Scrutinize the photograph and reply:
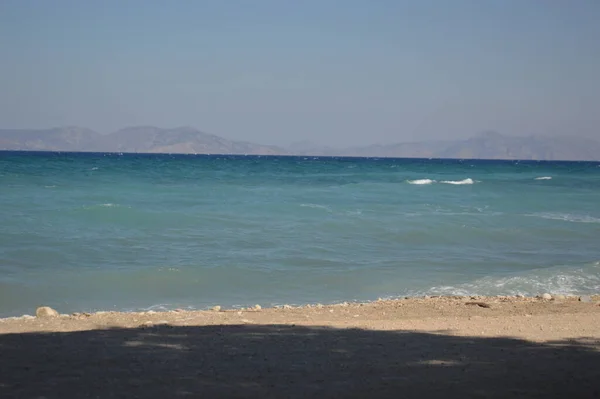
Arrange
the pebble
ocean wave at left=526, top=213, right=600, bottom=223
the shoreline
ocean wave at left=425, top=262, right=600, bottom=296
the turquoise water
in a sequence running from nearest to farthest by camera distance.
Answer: the shoreline, the pebble, the turquoise water, ocean wave at left=425, top=262, right=600, bottom=296, ocean wave at left=526, top=213, right=600, bottom=223

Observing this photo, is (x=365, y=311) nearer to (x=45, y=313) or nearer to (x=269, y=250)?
(x=45, y=313)

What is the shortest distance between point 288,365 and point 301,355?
1.41 feet

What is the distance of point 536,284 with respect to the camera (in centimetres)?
1386

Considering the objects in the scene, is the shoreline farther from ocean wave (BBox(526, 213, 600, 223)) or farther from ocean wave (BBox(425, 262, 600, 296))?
ocean wave (BBox(526, 213, 600, 223))

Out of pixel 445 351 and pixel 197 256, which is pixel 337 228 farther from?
pixel 445 351

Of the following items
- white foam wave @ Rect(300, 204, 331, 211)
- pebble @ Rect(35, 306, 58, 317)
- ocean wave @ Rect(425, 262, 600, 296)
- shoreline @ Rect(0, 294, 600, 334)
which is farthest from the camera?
white foam wave @ Rect(300, 204, 331, 211)

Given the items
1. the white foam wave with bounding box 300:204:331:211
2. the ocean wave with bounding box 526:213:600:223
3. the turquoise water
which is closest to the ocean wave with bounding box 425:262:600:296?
the turquoise water

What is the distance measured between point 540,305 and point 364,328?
364 cm

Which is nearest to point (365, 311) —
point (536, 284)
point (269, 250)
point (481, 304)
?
point (481, 304)

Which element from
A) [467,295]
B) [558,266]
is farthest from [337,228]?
[467,295]

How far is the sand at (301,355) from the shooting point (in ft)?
18.5

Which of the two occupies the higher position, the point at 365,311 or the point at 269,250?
the point at 365,311

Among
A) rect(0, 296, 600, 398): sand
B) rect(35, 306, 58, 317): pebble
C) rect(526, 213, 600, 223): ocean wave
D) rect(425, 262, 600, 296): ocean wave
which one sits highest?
rect(0, 296, 600, 398): sand

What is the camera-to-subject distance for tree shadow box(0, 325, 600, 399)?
18.3ft
